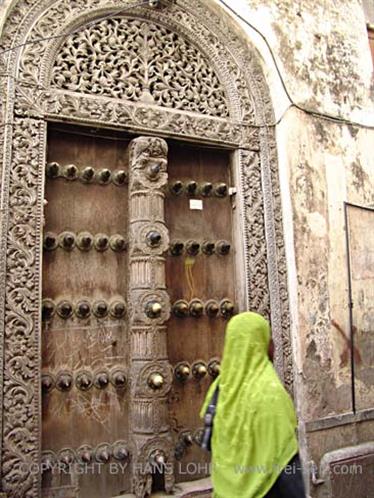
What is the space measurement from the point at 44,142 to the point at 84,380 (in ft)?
4.71

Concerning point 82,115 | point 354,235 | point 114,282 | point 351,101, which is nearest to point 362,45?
point 351,101

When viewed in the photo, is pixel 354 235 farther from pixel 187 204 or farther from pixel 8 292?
pixel 8 292

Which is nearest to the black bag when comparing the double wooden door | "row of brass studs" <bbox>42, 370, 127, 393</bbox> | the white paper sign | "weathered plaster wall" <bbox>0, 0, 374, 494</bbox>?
the double wooden door

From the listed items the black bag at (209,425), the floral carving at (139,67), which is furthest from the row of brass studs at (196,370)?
the floral carving at (139,67)

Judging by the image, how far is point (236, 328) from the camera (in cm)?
→ 170

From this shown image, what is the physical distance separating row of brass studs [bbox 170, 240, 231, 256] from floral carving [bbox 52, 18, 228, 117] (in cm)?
94

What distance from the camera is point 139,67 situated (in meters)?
3.28

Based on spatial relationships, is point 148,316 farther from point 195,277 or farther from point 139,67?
point 139,67

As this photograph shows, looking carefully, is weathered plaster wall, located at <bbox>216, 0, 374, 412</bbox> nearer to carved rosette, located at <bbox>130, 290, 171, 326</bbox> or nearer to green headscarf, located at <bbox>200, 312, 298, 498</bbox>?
carved rosette, located at <bbox>130, 290, 171, 326</bbox>

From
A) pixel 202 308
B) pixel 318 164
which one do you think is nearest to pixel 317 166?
pixel 318 164

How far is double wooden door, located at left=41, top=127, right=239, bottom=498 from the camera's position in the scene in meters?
2.85

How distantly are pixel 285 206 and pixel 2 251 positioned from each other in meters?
1.99

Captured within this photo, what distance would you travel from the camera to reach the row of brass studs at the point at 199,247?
3326 mm

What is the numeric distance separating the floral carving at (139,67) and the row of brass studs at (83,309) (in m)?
1.33
